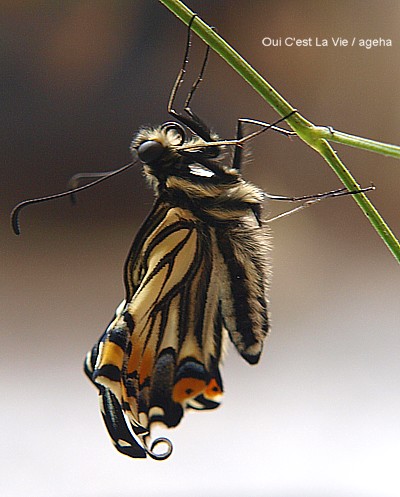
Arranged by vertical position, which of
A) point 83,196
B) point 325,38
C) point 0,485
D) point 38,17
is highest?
point 38,17

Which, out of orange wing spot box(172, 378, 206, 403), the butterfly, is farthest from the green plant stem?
orange wing spot box(172, 378, 206, 403)

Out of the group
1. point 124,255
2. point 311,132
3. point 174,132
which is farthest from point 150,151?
point 124,255

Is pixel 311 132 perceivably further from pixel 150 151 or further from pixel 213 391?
pixel 213 391

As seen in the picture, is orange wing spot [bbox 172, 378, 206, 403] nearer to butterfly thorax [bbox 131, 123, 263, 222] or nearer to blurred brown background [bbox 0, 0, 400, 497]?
butterfly thorax [bbox 131, 123, 263, 222]

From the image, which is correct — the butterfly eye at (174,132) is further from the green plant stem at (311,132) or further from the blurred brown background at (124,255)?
the blurred brown background at (124,255)

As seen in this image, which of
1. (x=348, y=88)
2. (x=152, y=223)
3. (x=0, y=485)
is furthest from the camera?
(x=0, y=485)

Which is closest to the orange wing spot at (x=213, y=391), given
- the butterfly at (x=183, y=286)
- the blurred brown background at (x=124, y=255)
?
the butterfly at (x=183, y=286)

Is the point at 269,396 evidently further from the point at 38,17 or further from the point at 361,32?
the point at 38,17

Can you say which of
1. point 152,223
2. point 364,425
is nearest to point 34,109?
point 152,223
